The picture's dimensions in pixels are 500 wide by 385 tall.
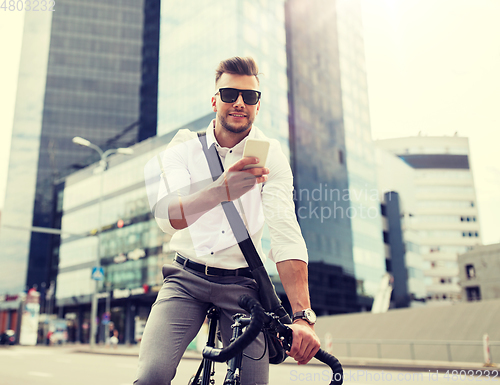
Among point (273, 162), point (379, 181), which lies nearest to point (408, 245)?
point (379, 181)

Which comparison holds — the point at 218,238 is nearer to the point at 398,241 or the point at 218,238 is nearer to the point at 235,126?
the point at 235,126

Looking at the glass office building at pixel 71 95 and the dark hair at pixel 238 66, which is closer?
the dark hair at pixel 238 66

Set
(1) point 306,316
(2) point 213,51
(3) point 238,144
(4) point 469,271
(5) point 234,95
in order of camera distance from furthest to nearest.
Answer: (4) point 469,271, (2) point 213,51, (3) point 238,144, (5) point 234,95, (1) point 306,316

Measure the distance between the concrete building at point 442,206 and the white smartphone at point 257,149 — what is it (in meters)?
99.4

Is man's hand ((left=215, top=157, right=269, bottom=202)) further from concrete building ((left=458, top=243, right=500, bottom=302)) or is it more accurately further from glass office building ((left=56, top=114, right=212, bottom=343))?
glass office building ((left=56, top=114, right=212, bottom=343))

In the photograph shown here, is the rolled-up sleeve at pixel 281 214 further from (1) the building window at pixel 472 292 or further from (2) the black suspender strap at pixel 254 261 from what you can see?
(1) the building window at pixel 472 292

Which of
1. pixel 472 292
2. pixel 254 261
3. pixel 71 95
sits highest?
pixel 71 95

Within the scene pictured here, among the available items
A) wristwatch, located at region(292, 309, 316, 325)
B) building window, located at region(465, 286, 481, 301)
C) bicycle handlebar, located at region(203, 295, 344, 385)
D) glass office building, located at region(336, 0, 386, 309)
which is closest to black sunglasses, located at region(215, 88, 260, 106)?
wristwatch, located at region(292, 309, 316, 325)

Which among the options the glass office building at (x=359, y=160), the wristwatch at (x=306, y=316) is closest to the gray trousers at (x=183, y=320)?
the wristwatch at (x=306, y=316)

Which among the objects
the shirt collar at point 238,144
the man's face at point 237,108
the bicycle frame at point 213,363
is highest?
the man's face at point 237,108

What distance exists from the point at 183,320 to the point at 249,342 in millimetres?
837

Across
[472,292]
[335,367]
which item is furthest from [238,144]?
[472,292]

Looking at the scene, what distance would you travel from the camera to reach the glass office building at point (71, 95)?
293 feet

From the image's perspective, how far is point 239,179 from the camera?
5.10 feet
